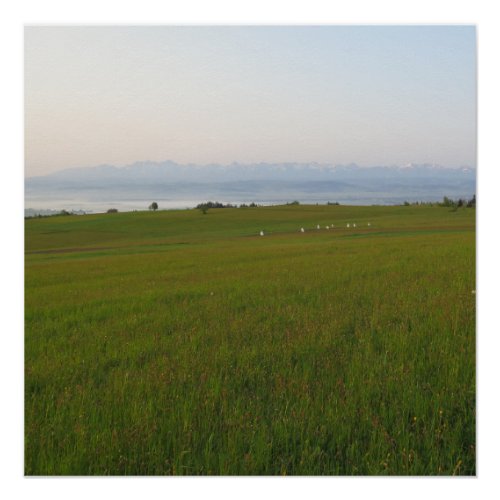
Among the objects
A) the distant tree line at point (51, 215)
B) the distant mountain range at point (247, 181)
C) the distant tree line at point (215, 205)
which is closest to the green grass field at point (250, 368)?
the distant tree line at point (51, 215)

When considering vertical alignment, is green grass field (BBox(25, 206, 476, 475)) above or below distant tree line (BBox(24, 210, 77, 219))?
below

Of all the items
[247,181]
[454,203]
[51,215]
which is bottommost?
[51,215]

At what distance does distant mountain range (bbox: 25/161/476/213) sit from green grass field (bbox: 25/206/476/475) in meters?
0.68

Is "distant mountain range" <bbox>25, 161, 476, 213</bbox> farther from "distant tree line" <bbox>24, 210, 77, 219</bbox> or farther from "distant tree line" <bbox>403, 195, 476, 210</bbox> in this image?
"distant tree line" <bbox>24, 210, 77, 219</bbox>

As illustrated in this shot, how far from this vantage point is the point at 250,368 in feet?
14.4

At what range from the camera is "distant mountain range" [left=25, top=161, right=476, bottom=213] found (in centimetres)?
636

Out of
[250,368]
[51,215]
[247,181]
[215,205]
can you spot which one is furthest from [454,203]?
[51,215]

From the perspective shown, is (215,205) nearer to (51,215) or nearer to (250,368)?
(51,215)

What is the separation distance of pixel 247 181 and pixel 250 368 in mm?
3149

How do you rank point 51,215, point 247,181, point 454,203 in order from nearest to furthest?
point 51,215, point 454,203, point 247,181

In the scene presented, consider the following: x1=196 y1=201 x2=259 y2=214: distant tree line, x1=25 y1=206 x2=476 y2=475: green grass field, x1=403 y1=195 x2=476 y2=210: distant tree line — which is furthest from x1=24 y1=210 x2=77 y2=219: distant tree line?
x1=403 y1=195 x2=476 y2=210: distant tree line

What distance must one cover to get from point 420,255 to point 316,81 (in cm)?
462

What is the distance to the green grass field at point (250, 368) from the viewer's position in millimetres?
3707
